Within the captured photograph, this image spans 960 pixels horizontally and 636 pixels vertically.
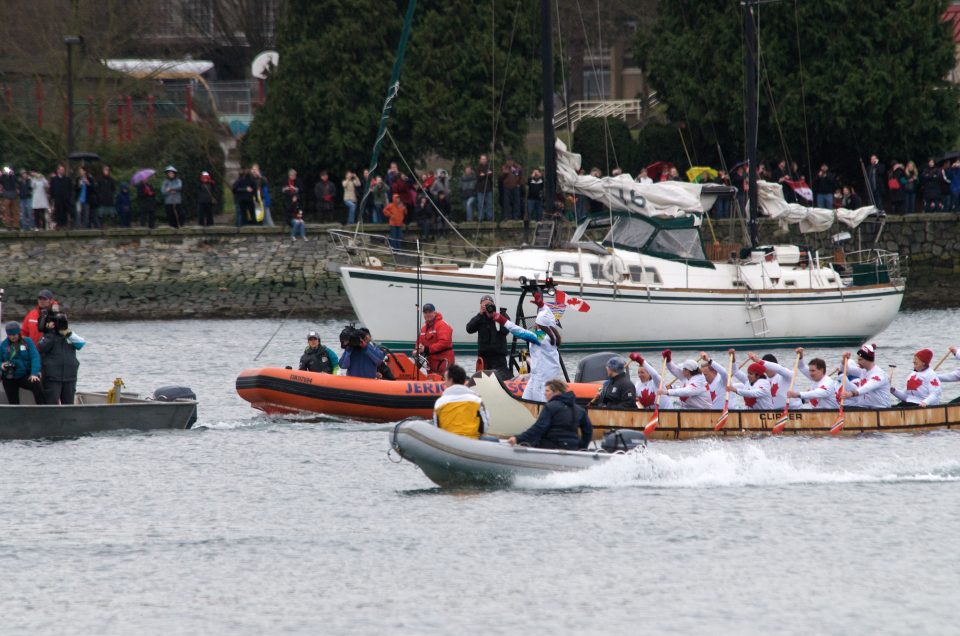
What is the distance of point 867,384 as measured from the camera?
24312 millimetres

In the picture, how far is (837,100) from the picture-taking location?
47781 millimetres

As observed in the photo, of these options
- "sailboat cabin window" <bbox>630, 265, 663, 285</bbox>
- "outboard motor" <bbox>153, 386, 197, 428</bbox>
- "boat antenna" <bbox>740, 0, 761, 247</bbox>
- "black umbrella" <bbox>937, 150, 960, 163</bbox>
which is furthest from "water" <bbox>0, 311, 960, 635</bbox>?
"black umbrella" <bbox>937, 150, 960, 163</bbox>

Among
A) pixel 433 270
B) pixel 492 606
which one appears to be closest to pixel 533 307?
pixel 433 270

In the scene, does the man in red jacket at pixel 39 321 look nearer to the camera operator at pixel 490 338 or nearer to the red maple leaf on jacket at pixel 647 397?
the camera operator at pixel 490 338

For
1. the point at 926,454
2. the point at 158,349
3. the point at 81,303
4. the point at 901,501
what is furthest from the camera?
the point at 81,303

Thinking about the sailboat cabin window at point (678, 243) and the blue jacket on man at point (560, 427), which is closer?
the blue jacket on man at point (560, 427)

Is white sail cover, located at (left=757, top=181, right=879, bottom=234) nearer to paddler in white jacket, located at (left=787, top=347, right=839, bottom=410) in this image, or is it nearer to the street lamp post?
paddler in white jacket, located at (left=787, top=347, right=839, bottom=410)

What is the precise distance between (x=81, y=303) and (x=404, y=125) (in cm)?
1044

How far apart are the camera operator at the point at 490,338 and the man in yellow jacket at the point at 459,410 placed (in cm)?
607

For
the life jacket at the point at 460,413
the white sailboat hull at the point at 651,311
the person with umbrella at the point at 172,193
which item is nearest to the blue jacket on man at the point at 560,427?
the life jacket at the point at 460,413

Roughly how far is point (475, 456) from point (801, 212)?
68.7 ft

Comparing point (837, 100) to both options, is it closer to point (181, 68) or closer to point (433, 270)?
point (433, 270)

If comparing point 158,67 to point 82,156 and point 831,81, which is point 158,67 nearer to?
point 82,156

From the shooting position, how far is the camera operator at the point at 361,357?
2548cm
